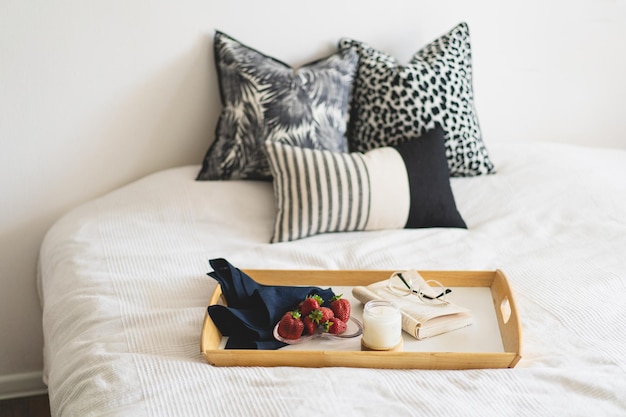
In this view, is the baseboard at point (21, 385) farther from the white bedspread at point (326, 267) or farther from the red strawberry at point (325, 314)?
the red strawberry at point (325, 314)

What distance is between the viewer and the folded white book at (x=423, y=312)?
1.42 metres

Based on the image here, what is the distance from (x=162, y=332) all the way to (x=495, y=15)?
5.51 ft

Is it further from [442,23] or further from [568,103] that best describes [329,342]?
[568,103]

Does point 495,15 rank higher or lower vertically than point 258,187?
higher

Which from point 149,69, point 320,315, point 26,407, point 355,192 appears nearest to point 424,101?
point 355,192

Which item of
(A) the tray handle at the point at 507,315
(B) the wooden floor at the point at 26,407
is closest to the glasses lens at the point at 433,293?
(A) the tray handle at the point at 507,315

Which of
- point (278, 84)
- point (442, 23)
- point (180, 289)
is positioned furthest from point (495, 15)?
point (180, 289)

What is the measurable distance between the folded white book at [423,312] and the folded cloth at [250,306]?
116mm

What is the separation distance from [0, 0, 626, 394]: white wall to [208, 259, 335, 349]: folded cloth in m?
0.86

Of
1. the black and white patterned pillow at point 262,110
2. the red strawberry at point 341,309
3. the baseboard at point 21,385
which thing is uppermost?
the black and white patterned pillow at point 262,110

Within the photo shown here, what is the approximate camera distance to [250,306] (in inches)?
59.7

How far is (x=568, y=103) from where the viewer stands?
2598 millimetres

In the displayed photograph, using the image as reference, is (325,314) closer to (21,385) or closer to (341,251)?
(341,251)

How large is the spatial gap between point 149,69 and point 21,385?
115 centimetres
